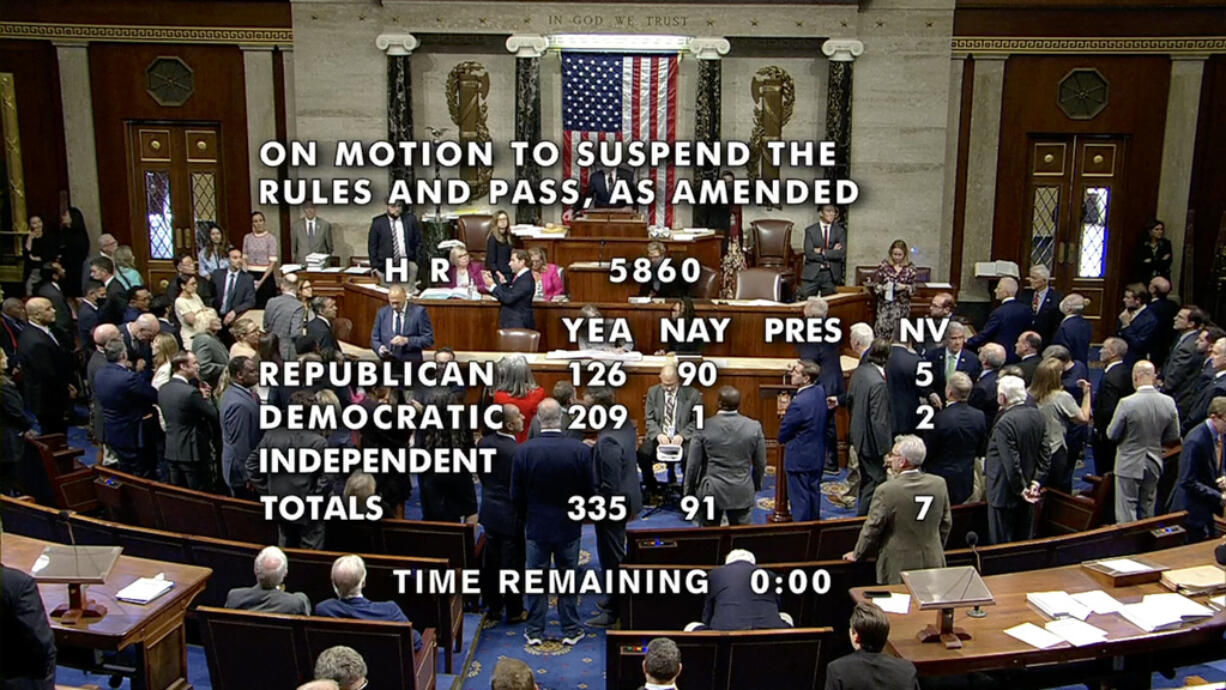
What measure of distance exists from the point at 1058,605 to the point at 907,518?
0.86 meters

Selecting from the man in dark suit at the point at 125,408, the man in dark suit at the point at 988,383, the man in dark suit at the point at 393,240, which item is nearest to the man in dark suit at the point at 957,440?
the man in dark suit at the point at 988,383

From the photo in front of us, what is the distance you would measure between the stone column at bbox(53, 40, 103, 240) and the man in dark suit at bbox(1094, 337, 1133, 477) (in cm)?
1276

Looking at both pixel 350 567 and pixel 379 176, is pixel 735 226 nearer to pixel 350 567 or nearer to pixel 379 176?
pixel 379 176

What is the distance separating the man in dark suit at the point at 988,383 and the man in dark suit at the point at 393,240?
6875 millimetres

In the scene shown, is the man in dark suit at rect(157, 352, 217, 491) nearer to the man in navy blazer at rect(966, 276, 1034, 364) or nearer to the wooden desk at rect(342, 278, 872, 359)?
the wooden desk at rect(342, 278, 872, 359)

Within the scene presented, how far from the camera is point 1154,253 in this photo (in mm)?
14227

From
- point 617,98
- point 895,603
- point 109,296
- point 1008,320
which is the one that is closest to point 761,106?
point 617,98

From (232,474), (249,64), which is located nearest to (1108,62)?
(249,64)

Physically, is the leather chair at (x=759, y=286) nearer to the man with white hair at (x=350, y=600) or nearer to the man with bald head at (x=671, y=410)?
the man with bald head at (x=671, y=410)

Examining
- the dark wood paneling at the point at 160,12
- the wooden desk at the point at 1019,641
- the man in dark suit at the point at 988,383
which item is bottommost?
the wooden desk at the point at 1019,641

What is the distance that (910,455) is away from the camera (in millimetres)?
6105

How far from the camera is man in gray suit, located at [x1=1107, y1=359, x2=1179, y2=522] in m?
7.43

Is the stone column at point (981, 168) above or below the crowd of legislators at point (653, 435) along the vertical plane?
above

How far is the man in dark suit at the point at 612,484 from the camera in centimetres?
694
